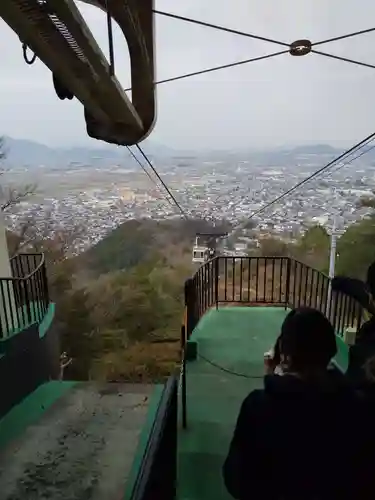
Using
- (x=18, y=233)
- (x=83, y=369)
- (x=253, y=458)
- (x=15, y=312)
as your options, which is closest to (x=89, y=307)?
(x=83, y=369)

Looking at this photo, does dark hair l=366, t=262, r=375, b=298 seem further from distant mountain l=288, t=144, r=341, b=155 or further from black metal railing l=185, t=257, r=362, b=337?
distant mountain l=288, t=144, r=341, b=155

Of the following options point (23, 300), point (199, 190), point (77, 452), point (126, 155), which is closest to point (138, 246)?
point (199, 190)

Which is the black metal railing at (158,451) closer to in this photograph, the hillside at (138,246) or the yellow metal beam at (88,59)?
the yellow metal beam at (88,59)

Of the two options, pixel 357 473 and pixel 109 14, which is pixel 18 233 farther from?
pixel 357 473

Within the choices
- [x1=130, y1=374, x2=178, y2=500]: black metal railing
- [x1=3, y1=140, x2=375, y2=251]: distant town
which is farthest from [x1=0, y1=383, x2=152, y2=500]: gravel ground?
[x1=3, y1=140, x2=375, y2=251]: distant town

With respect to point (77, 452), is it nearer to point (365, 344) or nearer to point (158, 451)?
point (158, 451)

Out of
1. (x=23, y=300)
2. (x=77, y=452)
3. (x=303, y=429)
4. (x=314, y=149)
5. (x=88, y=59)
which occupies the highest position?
(x=314, y=149)
